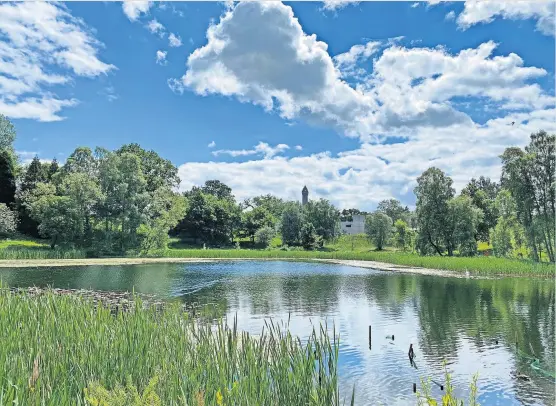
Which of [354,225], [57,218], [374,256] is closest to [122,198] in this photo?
[57,218]

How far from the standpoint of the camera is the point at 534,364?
10.9m

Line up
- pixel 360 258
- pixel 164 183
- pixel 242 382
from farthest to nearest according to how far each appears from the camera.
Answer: pixel 164 183
pixel 360 258
pixel 242 382

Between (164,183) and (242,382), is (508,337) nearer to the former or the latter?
(242,382)

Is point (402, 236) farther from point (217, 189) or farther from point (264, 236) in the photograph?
point (217, 189)

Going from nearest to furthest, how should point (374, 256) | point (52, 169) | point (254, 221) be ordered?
point (374, 256) < point (52, 169) < point (254, 221)

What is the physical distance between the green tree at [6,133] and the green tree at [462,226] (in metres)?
64.1

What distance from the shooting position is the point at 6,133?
7019 cm

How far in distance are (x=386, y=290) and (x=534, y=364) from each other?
45.4 ft

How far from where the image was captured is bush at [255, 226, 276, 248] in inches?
2753

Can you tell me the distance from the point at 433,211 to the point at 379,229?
78.2 feet

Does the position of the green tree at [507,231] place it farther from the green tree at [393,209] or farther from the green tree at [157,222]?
the green tree at [393,209]

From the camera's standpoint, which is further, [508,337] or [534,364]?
[508,337]

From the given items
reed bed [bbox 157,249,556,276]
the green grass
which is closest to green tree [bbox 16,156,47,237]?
reed bed [bbox 157,249,556,276]

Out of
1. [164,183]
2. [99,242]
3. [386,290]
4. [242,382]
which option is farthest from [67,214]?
[242,382]
